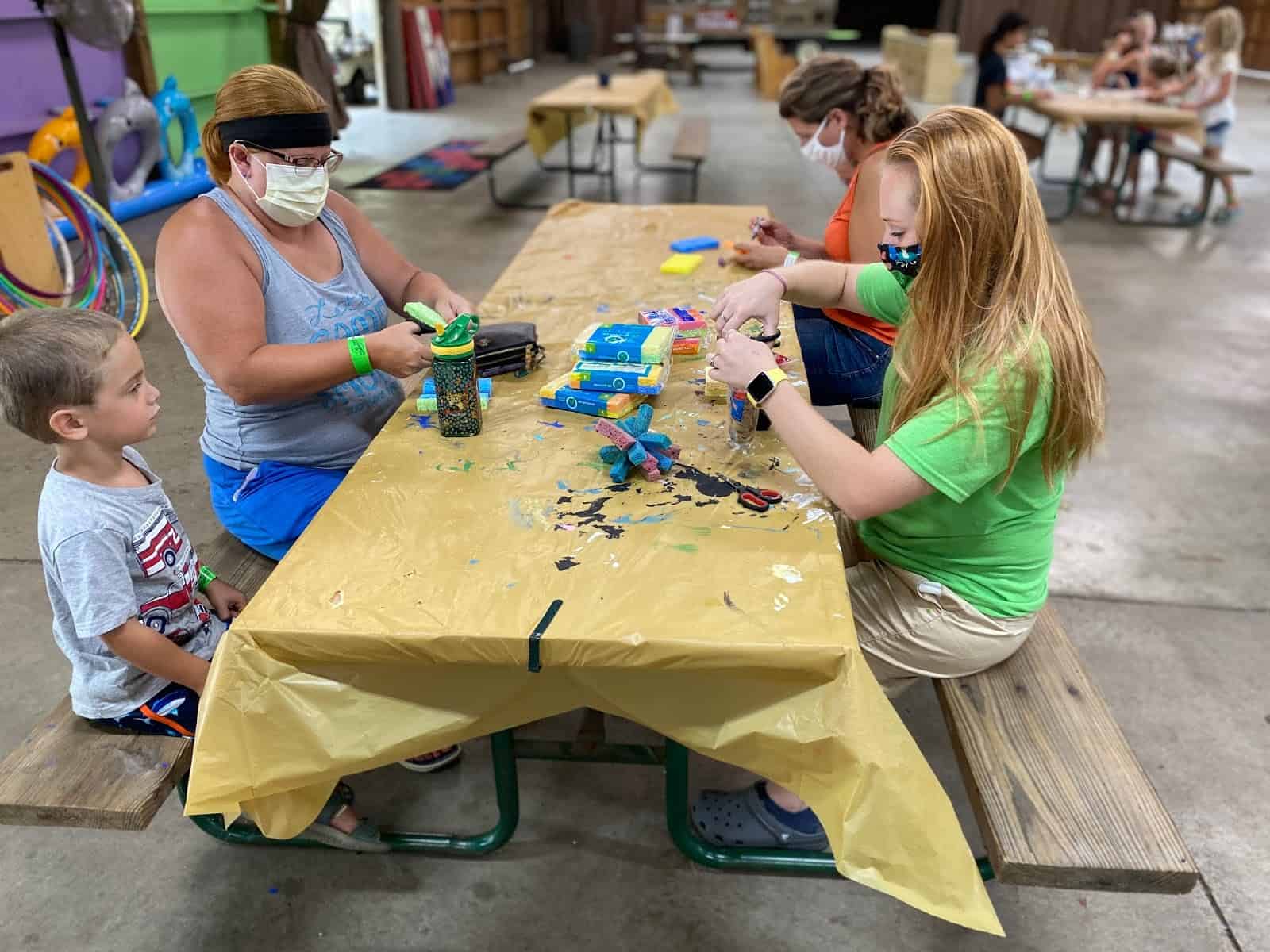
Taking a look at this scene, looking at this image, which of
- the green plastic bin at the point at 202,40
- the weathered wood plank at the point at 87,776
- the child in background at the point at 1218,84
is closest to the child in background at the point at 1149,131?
the child in background at the point at 1218,84

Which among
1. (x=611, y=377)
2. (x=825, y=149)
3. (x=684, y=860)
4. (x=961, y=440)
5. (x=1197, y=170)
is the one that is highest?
(x=825, y=149)

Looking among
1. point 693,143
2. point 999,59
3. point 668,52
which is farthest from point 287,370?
point 668,52

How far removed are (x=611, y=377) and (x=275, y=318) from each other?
0.73 metres

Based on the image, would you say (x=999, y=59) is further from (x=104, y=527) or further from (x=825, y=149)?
(x=104, y=527)

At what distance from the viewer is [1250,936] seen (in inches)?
70.4

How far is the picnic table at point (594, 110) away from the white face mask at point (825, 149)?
15.5ft

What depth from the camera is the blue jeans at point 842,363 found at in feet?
8.96

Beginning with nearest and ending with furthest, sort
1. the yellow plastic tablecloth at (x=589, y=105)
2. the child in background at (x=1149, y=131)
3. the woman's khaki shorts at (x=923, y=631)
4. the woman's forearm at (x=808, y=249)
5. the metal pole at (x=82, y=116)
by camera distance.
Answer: the woman's khaki shorts at (x=923, y=631) → the woman's forearm at (x=808, y=249) → the metal pole at (x=82, y=116) → the yellow plastic tablecloth at (x=589, y=105) → the child in background at (x=1149, y=131)

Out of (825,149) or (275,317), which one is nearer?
(275,317)

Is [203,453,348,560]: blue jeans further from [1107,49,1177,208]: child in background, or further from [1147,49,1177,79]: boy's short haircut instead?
[1147,49,1177,79]: boy's short haircut

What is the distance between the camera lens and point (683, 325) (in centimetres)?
222

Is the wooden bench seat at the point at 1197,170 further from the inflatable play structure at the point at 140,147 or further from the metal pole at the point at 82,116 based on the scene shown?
the metal pole at the point at 82,116

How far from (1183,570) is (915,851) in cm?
234

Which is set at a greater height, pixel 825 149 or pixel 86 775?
pixel 825 149
